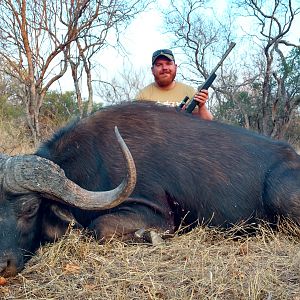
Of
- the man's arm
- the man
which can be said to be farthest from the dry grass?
the man

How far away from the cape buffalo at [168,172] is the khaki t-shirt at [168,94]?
2228mm

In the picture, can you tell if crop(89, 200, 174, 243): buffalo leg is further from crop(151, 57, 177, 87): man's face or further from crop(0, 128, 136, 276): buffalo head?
crop(151, 57, 177, 87): man's face

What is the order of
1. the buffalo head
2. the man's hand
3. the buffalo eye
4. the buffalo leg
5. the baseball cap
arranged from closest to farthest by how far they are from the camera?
the buffalo head, the buffalo eye, the buffalo leg, the man's hand, the baseball cap

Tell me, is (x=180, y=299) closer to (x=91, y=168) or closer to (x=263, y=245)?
(x=263, y=245)

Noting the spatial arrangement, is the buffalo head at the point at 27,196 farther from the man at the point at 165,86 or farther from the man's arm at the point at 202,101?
the man at the point at 165,86

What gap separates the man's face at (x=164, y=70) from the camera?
21.2 feet

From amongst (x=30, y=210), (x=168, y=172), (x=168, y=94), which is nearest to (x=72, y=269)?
(x=30, y=210)

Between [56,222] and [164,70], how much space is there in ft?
11.4

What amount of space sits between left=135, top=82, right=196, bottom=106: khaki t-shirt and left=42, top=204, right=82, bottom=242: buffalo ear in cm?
338

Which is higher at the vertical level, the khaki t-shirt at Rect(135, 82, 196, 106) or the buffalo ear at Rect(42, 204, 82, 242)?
the khaki t-shirt at Rect(135, 82, 196, 106)

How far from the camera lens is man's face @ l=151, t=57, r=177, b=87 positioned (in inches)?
255

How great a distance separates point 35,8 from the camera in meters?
10.5

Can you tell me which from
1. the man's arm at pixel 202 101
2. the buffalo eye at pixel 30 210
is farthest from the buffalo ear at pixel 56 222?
the man's arm at pixel 202 101

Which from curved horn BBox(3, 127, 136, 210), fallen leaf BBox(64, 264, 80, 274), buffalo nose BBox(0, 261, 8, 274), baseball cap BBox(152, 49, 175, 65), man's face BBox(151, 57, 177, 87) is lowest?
fallen leaf BBox(64, 264, 80, 274)
